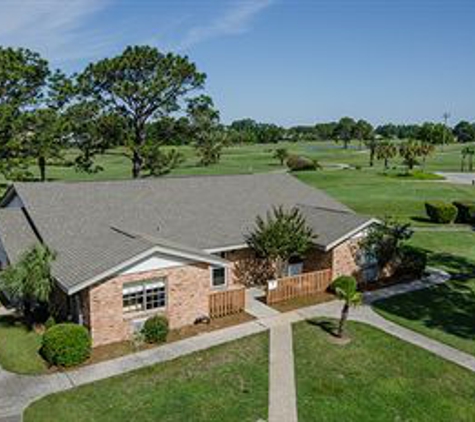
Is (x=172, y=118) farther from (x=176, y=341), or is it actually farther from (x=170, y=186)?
(x=176, y=341)

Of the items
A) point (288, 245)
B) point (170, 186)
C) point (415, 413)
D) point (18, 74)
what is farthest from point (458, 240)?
point (18, 74)

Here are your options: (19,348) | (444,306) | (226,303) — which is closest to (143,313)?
(226,303)

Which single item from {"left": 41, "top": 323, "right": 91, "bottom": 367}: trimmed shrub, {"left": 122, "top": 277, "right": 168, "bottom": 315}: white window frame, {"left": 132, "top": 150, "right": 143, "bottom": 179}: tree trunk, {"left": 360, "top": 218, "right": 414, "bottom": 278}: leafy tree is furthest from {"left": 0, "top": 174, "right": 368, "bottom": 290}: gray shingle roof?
{"left": 132, "top": 150, "right": 143, "bottom": 179}: tree trunk

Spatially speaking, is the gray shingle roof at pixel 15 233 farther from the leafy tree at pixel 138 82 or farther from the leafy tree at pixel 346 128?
the leafy tree at pixel 346 128

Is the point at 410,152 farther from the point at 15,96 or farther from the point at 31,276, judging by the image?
the point at 31,276

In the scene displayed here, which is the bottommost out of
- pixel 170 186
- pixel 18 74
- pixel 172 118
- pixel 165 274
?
pixel 165 274
